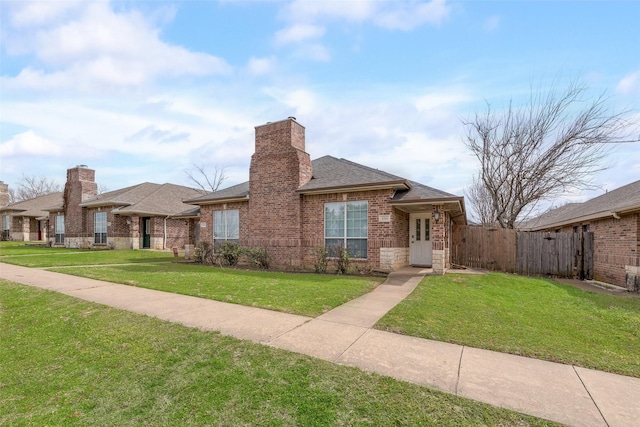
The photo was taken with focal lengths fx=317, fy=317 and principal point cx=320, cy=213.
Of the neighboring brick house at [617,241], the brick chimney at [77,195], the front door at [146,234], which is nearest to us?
the neighboring brick house at [617,241]

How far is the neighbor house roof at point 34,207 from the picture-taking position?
33.9 meters

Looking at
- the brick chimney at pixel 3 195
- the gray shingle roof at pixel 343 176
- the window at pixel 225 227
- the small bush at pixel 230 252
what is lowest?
the small bush at pixel 230 252

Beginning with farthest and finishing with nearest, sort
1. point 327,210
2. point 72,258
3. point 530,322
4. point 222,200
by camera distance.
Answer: point 72,258
point 222,200
point 327,210
point 530,322

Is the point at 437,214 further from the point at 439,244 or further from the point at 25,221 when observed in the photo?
the point at 25,221

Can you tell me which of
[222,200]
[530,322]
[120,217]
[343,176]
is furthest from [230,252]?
[120,217]

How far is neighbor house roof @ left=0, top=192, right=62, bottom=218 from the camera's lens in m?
33.9

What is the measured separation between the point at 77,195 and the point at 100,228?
4.23 metres

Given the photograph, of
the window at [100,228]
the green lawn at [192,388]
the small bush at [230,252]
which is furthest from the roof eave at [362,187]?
the window at [100,228]

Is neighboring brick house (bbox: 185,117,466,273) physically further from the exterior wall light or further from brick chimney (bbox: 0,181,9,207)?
brick chimney (bbox: 0,181,9,207)

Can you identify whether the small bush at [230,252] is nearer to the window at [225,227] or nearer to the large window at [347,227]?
the window at [225,227]

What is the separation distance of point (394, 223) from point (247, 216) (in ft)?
22.9

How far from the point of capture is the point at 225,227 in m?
16.0

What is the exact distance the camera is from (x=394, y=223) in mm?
11727

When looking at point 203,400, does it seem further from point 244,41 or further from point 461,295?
point 244,41
